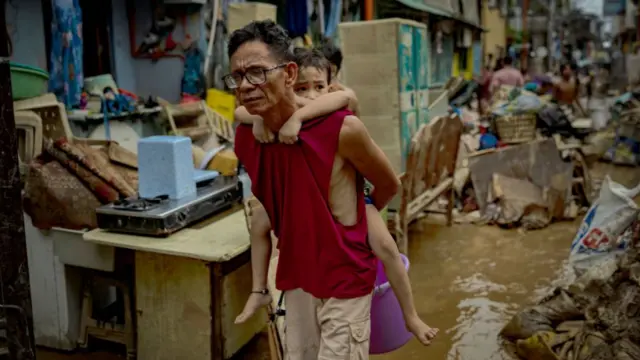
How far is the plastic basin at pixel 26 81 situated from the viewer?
14.5 ft

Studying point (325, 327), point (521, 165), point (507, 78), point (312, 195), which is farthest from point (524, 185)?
point (507, 78)

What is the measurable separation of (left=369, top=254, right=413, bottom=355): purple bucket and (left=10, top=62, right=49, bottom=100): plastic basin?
305 centimetres

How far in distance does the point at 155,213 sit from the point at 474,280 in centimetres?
331

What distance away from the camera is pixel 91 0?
609 cm

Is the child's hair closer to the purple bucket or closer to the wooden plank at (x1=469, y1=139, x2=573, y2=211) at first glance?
the purple bucket

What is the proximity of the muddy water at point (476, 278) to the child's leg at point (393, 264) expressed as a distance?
75.8 inches

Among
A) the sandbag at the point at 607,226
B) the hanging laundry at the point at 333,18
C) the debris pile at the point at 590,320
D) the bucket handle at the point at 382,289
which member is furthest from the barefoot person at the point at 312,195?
the hanging laundry at the point at 333,18

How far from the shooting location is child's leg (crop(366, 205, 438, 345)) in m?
2.52

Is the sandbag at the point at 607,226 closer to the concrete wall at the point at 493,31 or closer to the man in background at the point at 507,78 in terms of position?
the man in background at the point at 507,78

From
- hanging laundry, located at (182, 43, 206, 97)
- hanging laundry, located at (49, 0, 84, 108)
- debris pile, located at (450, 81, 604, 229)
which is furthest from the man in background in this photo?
hanging laundry, located at (49, 0, 84, 108)

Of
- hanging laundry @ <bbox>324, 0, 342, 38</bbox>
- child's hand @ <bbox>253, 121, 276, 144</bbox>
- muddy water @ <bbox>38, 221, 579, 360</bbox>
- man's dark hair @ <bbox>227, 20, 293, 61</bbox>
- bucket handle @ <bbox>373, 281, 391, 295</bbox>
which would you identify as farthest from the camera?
hanging laundry @ <bbox>324, 0, 342, 38</bbox>

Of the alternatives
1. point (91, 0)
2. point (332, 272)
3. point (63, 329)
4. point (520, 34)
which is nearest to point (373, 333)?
point (332, 272)

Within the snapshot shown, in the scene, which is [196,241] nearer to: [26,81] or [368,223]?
[368,223]

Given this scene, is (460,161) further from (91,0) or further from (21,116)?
(21,116)
